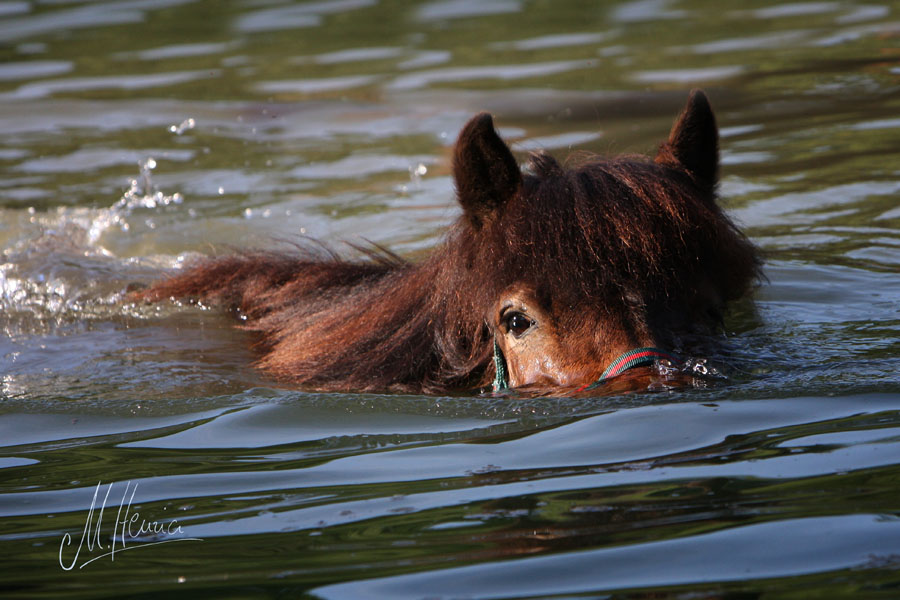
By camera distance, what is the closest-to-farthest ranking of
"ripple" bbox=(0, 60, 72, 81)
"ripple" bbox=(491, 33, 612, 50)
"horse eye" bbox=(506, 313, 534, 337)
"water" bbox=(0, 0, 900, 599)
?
"water" bbox=(0, 0, 900, 599), "horse eye" bbox=(506, 313, 534, 337), "ripple" bbox=(491, 33, 612, 50), "ripple" bbox=(0, 60, 72, 81)

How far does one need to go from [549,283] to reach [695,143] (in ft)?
3.70

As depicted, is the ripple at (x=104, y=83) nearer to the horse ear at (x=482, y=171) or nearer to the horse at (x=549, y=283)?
the horse at (x=549, y=283)

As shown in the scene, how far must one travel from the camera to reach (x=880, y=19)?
45.8 feet

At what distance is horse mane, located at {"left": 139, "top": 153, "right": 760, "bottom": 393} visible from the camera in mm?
4160

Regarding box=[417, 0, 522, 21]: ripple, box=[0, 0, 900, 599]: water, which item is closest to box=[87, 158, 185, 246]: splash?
box=[0, 0, 900, 599]: water

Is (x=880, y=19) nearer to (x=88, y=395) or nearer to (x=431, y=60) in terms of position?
(x=431, y=60)

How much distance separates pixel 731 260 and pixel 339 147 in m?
7.10

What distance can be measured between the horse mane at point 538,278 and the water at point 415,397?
294mm

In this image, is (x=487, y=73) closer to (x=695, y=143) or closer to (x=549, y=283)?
(x=695, y=143)

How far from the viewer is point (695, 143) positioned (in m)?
4.80

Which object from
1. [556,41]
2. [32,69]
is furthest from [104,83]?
[556,41]

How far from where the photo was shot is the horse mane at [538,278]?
4.16 m
